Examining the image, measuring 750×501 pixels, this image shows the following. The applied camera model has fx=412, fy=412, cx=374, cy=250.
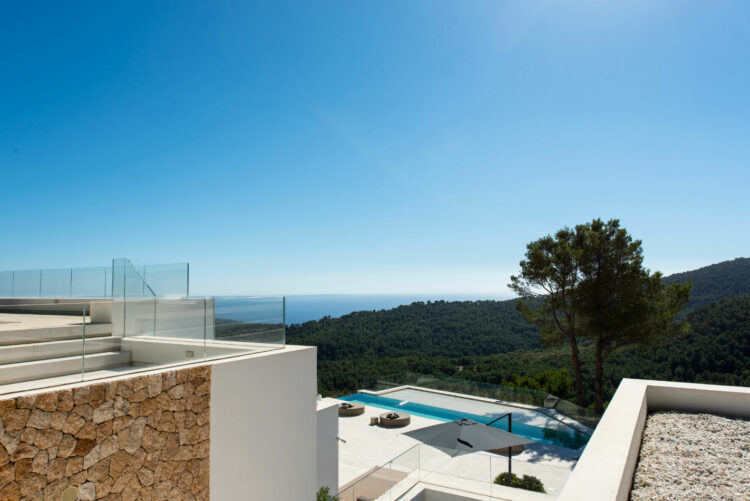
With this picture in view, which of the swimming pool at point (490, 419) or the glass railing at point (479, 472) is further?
the swimming pool at point (490, 419)

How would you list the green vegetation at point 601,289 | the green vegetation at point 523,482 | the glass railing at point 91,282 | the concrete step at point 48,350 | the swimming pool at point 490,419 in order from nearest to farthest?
1. the concrete step at point 48,350
2. the glass railing at point 91,282
3. the green vegetation at point 523,482
4. the swimming pool at point 490,419
5. the green vegetation at point 601,289

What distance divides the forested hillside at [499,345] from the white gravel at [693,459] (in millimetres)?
7527

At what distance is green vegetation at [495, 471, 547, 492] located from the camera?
9.27 m

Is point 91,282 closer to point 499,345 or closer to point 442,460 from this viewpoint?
point 442,460

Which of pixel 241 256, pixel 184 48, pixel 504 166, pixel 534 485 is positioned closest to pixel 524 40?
pixel 504 166

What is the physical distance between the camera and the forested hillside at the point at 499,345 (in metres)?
21.6

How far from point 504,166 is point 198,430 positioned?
15491 mm

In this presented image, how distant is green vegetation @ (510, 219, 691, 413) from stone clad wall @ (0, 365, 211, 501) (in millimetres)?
14158

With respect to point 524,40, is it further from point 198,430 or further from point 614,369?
point 614,369

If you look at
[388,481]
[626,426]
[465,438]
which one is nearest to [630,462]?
[626,426]

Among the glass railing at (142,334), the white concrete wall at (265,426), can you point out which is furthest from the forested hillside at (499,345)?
the glass railing at (142,334)

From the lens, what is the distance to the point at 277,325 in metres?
7.16

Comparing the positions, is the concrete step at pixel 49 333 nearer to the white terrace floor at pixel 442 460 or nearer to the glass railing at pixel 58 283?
the glass railing at pixel 58 283

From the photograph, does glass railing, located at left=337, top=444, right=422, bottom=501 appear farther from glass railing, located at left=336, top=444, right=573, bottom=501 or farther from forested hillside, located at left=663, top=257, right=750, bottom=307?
forested hillside, located at left=663, top=257, right=750, bottom=307
